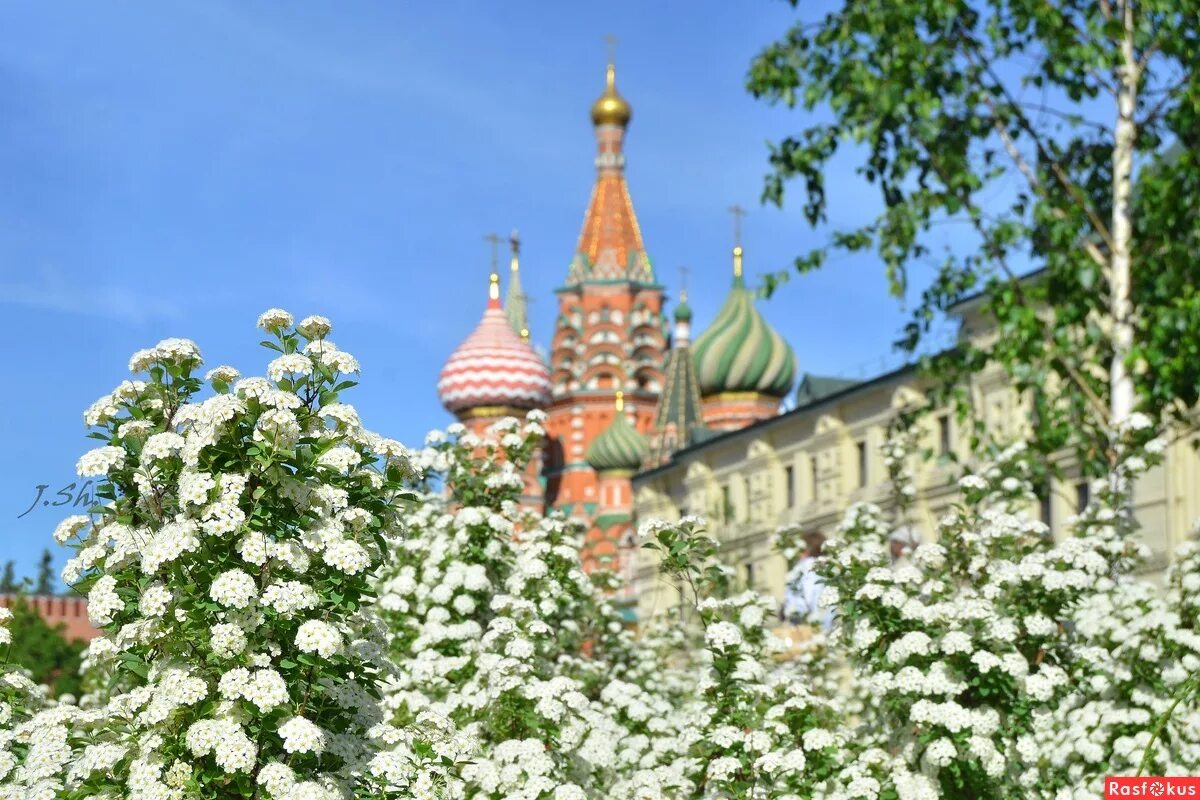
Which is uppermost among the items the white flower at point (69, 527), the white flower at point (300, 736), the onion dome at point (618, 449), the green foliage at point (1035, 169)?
the onion dome at point (618, 449)

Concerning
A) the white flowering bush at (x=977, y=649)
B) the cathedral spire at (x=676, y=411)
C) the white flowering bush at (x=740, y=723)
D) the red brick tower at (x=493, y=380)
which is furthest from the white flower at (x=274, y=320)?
the red brick tower at (x=493, y=380)

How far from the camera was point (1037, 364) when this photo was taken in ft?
66.0

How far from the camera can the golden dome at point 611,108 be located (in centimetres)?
9331

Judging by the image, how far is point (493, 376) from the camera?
93.1m

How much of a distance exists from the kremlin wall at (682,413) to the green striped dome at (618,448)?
89mm

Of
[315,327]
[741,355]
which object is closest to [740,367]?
[741,355]

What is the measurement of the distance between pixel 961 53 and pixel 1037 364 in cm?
372

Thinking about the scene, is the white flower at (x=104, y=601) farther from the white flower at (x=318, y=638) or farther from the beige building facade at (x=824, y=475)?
the beige building facade at (x=824, y=475)

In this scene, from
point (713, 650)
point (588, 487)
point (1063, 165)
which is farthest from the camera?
point (588, 487)

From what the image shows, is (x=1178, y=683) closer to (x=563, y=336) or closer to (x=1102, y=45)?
(x=1102, y=45)

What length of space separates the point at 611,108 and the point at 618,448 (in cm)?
2122

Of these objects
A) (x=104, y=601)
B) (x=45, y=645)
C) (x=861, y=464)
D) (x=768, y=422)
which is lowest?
(x=104, y=601)

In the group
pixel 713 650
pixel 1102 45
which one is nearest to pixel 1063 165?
pixel 1102 45

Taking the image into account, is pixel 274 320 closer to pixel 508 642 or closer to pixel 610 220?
pixel 508 642
